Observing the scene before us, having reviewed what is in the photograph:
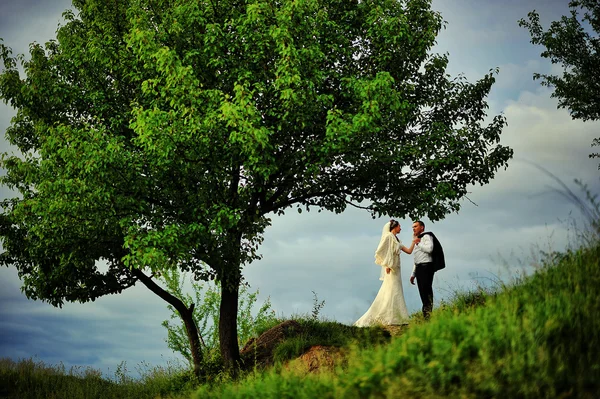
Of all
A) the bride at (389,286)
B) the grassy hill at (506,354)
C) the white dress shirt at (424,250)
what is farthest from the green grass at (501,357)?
the bride at (389,286)

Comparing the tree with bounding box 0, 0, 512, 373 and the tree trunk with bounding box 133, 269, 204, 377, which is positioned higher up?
the tree with bounding box 0, 0, 512, 373

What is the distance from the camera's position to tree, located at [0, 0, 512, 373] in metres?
13.7

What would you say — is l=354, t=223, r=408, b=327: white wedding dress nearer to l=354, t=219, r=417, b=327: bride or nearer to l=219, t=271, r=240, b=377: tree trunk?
l=354, t=219, r=417, b=327: bride

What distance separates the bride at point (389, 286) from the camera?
15945 millimetres

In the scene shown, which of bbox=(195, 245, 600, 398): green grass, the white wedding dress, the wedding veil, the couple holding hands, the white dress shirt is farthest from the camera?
the wedding veil

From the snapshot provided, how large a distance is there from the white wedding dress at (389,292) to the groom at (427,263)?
1271 millimetres

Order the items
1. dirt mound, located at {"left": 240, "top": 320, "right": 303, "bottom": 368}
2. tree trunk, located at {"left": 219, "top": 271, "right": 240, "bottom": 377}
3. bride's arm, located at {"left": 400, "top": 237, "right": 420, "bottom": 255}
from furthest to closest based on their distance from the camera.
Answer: tree trunk, located at {"left": 219, "top": 271, "right": 240, "bottom": 377} < dirt mound, located at {"left": 240, "top": 320, "right": 303, "bottom": 368} < bride's arm, located at {"left": 400, "top": 237, "right": 420, "bottom": 255}

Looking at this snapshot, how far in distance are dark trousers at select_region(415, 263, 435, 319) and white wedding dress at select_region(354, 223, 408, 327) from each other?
1301mm

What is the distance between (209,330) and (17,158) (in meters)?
8.48

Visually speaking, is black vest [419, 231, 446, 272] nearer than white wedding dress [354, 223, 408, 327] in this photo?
Yes

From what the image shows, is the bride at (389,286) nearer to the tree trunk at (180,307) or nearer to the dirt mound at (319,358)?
the dirt mound at (319,358)

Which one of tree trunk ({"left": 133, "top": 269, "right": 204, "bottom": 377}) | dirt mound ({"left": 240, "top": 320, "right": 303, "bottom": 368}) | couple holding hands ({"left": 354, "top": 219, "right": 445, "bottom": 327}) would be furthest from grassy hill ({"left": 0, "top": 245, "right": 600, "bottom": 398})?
tree trunk ({"left": 133, "top": 269, "right": 204, "bottom": 377})

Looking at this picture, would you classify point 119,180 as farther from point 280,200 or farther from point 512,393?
point 512,393

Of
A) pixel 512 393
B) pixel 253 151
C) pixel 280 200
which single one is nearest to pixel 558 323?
pixel 512 393
